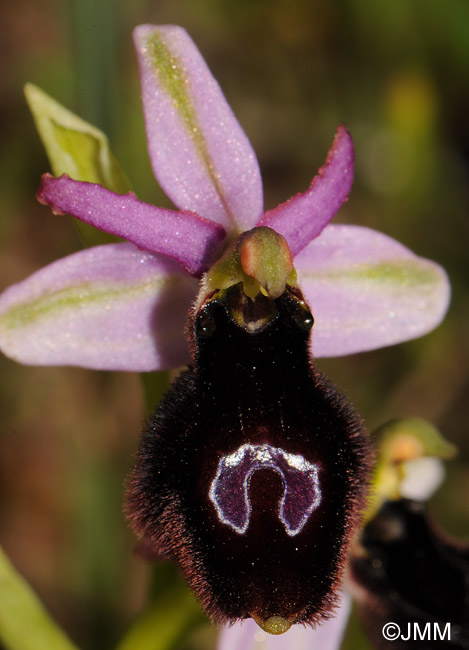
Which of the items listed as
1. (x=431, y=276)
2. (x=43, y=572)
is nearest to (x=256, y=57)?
(x=43, y=572)

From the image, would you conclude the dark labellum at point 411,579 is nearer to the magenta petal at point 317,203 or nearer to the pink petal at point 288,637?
the pink petal at point 288,637

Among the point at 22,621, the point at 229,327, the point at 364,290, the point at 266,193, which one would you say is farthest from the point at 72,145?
the point at 266,193

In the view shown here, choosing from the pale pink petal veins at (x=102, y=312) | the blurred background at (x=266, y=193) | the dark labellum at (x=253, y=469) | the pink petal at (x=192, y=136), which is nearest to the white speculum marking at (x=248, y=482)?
the dark labellum at (x=253, y=469)

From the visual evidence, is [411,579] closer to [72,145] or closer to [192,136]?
[192,136]

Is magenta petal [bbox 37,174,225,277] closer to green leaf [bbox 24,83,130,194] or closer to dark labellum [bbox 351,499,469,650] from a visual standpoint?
green leaf [bbox 24,83,130,194]

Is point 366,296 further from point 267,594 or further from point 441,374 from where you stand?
point 441,374
